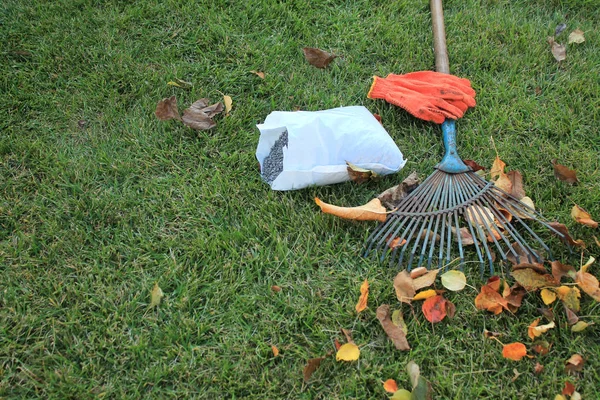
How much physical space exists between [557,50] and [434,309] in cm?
164

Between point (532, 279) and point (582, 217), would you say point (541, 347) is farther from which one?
point (582, 217)

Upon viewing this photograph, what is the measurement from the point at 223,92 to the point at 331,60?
57 centimetres

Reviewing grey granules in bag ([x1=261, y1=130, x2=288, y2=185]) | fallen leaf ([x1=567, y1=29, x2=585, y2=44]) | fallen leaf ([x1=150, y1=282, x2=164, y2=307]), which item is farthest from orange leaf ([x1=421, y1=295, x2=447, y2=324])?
fallen leaf ([x1=567, y1=29, x2=585, y2=44])

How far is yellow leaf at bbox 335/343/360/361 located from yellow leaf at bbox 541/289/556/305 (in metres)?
0.68

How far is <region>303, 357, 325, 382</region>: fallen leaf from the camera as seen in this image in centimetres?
169

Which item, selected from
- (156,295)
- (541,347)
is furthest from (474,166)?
(156,295)

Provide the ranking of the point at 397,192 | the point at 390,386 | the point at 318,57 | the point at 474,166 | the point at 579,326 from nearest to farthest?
the point at 390,386
the point at 579,326
the point at 397,192
the point at 474,166
the point at 318,57

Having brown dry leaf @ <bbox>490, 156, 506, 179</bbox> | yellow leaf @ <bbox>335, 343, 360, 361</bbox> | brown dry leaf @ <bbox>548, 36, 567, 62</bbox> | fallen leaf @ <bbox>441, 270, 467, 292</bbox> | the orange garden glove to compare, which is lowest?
yellow leaf @ <bbox>335, 343, 360, 361</bbox>

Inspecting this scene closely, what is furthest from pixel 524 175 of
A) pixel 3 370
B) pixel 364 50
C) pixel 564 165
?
pixel 3 370

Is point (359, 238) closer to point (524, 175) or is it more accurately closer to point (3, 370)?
point (524, 175)

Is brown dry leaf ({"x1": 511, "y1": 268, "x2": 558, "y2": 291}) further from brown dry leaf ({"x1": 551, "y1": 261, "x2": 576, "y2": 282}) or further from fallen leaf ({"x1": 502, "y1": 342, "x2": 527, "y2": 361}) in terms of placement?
fallen leaf ({"x1": 502, "y1": 342, "x2": 527, "y2": 361})

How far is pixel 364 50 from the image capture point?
2713mm

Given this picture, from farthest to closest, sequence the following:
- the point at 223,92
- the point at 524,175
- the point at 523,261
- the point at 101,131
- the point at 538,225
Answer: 1. the point at 223,92
2. the point at 101,131
3. the point at 524,175
4. the point at 538,225
5. the point at 523,261

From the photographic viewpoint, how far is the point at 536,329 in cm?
175
